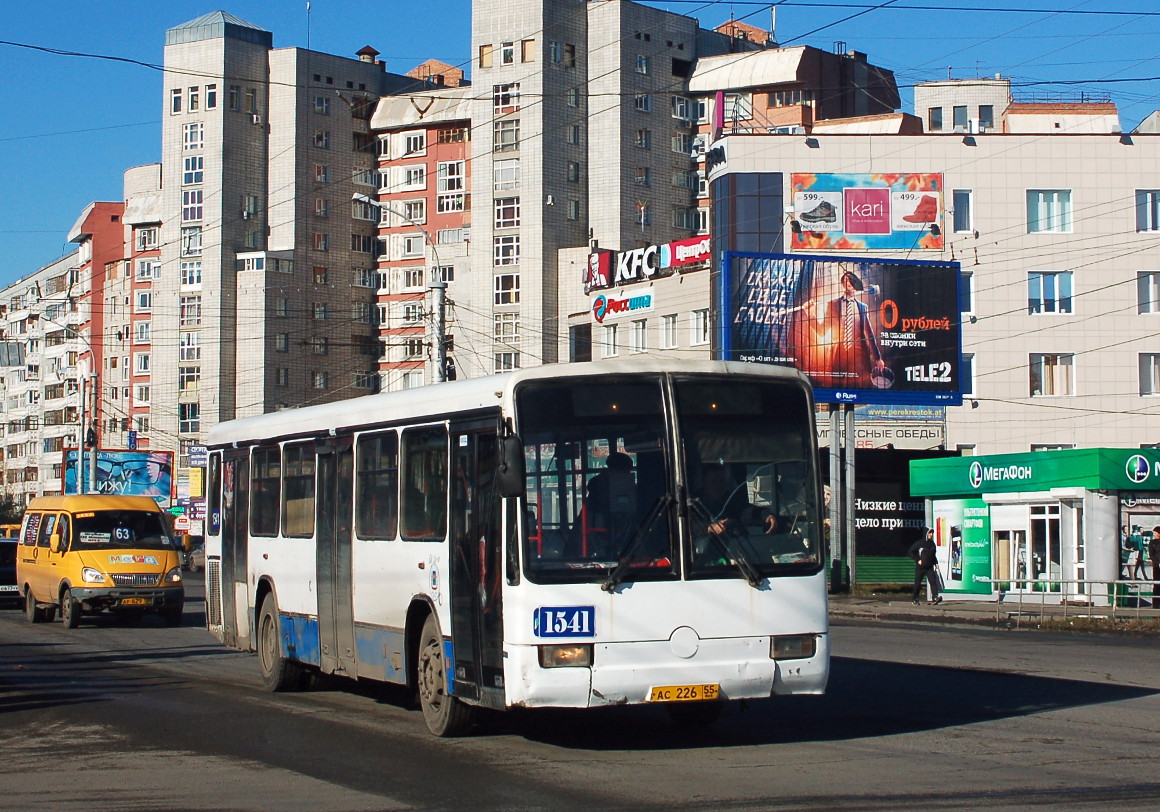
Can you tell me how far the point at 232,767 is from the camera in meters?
10.0

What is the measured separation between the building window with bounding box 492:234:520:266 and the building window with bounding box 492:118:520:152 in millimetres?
4590

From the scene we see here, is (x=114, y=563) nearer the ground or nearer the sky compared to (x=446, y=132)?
nearer the ground

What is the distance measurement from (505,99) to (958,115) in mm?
26807

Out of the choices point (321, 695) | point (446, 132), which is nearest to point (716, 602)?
point (321, 695)

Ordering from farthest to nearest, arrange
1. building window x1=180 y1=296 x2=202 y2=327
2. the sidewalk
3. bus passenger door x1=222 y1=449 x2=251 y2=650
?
1. building window x1=180 y1=296 x2=202 y2=327
2. the sidewalk
3. bus passenger door x1=222 y1=449 x2=251 y2=650

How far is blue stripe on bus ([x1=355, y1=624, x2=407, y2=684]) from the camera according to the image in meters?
11.8

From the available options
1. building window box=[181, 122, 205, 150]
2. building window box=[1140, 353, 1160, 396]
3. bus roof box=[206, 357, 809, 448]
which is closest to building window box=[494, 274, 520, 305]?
building window box=[181, 122, 205, 150]

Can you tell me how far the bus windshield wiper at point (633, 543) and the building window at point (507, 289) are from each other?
228 ft

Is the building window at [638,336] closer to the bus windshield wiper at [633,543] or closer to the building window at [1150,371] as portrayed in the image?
the building window at [1150,371]

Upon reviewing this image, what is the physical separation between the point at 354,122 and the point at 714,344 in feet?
175

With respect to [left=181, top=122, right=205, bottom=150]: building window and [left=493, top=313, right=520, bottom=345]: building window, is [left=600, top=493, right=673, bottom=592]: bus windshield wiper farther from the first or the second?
[left=181, top=122, right=205, bottom=150]: building window

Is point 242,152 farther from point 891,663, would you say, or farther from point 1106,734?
point 1106,734

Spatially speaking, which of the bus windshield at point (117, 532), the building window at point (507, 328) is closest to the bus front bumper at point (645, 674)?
the bus windshield at point (117, 532)

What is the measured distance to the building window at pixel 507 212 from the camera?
80188mm
